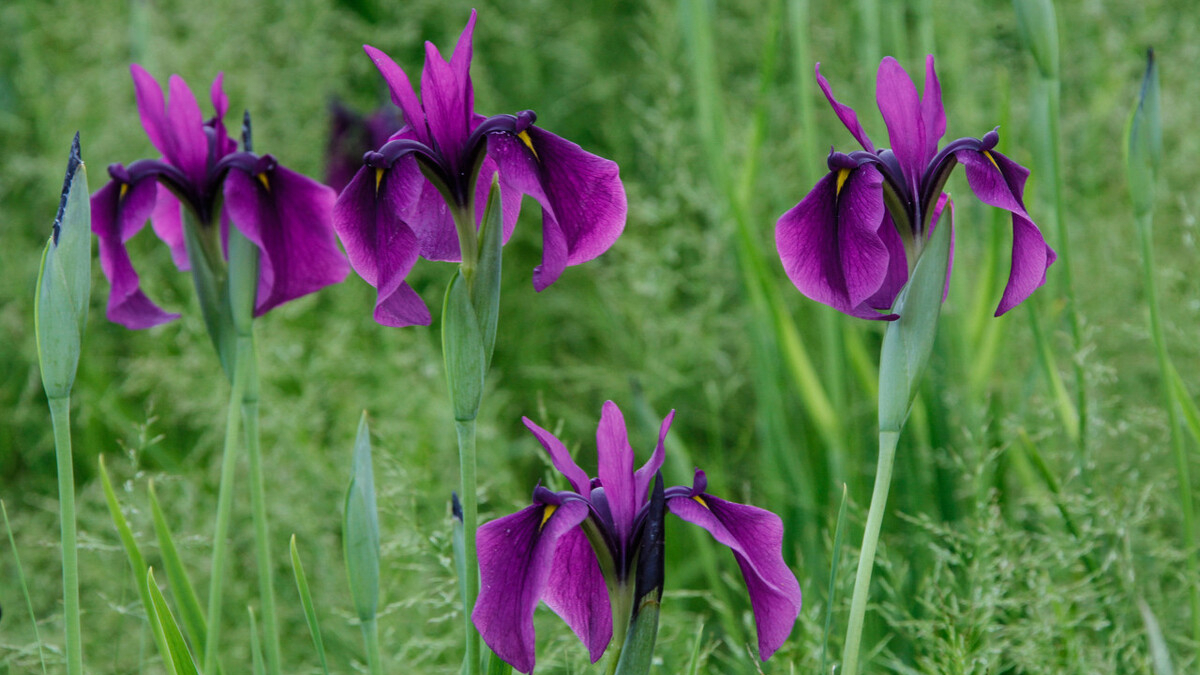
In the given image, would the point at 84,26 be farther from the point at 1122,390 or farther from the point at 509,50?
the point at 1122,390

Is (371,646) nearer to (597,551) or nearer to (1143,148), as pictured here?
(597,551)

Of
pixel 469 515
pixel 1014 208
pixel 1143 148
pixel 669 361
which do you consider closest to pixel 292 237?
pixel 469 515

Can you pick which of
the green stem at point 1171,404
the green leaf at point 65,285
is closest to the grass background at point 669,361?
the green stem at point 1171,404

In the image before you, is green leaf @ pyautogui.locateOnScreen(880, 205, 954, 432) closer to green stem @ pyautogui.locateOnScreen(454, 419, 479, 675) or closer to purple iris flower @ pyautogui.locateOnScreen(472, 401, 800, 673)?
purple iris flower @ pyautogui.locateOnScreen(472, 401, 800, 673)

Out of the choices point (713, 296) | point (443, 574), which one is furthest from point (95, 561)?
point (713, 296)

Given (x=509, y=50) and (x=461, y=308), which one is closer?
(x=461, y=308)

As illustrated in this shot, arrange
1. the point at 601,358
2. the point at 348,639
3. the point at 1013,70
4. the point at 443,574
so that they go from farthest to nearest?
1. the point at 1013,70
2. the point at 601,358
3. the point at 443,574
4. the point at 348,639
